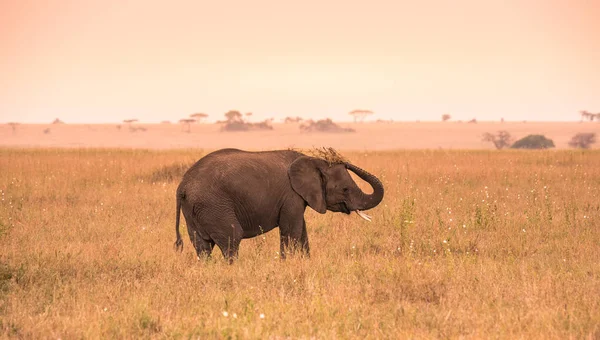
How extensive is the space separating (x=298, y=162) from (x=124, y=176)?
35.8 ft

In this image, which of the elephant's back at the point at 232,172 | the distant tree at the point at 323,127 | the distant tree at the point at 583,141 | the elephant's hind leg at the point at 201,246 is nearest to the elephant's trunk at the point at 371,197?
the elephant's back at the point at 232,172

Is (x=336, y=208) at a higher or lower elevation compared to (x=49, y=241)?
higher

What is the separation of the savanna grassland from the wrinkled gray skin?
407 mm

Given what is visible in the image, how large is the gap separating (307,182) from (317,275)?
58.5 inches

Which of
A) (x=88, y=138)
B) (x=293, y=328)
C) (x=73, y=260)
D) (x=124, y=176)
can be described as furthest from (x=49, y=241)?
(x=88, y=138)

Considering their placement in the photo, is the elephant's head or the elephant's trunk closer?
the elephant's head

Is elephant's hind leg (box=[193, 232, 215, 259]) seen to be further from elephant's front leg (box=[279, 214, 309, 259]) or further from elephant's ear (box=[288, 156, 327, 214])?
elephant's ear (box=[288, 156, 327, 214])

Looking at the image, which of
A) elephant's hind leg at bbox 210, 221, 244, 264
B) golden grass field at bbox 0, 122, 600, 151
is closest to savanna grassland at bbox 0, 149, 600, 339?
elephant's hind leg at bbox 210, 221, 244, 264

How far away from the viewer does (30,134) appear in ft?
270

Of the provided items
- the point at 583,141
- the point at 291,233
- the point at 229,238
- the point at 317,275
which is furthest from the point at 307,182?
the point at 583,141

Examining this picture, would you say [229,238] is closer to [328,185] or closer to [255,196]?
[255,196]

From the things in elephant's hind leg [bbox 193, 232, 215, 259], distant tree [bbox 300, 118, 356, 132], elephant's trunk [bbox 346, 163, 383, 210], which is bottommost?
elephant's hind leg [bbox 193, 232, 215, 259]

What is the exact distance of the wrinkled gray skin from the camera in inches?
319

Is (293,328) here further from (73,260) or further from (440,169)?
(440,169)
